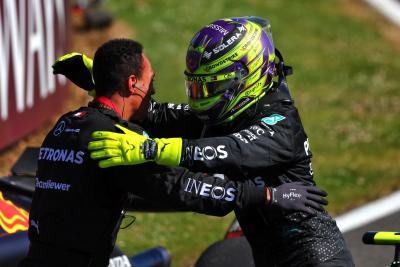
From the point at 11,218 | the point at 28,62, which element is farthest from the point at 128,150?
the point at 28,62

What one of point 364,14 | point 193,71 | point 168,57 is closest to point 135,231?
point 193,71

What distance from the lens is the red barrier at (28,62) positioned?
10367 millimetres

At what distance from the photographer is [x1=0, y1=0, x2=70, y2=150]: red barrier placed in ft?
34.0

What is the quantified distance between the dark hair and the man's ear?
0.7 inches

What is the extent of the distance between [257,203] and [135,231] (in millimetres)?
5101

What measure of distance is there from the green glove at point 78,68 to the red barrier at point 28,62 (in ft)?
15.9

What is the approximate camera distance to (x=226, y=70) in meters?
4.94

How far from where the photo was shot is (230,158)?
15.3 feet

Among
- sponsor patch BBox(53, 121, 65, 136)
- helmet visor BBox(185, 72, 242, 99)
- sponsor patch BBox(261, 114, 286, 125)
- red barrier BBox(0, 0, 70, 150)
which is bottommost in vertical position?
red barrier BBox(0, 0, 70, 150)

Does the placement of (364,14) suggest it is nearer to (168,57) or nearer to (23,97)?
(168,57)

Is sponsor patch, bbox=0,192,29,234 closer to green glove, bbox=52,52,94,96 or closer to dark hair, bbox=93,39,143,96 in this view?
green glove, bbox=52,52,94,96

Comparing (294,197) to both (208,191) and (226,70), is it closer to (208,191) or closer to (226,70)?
(208,191)

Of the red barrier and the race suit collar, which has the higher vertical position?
the race suit collar

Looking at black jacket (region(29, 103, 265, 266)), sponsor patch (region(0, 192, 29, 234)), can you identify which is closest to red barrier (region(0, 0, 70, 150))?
sponsor patch (region(0, 192, 29, 234))
